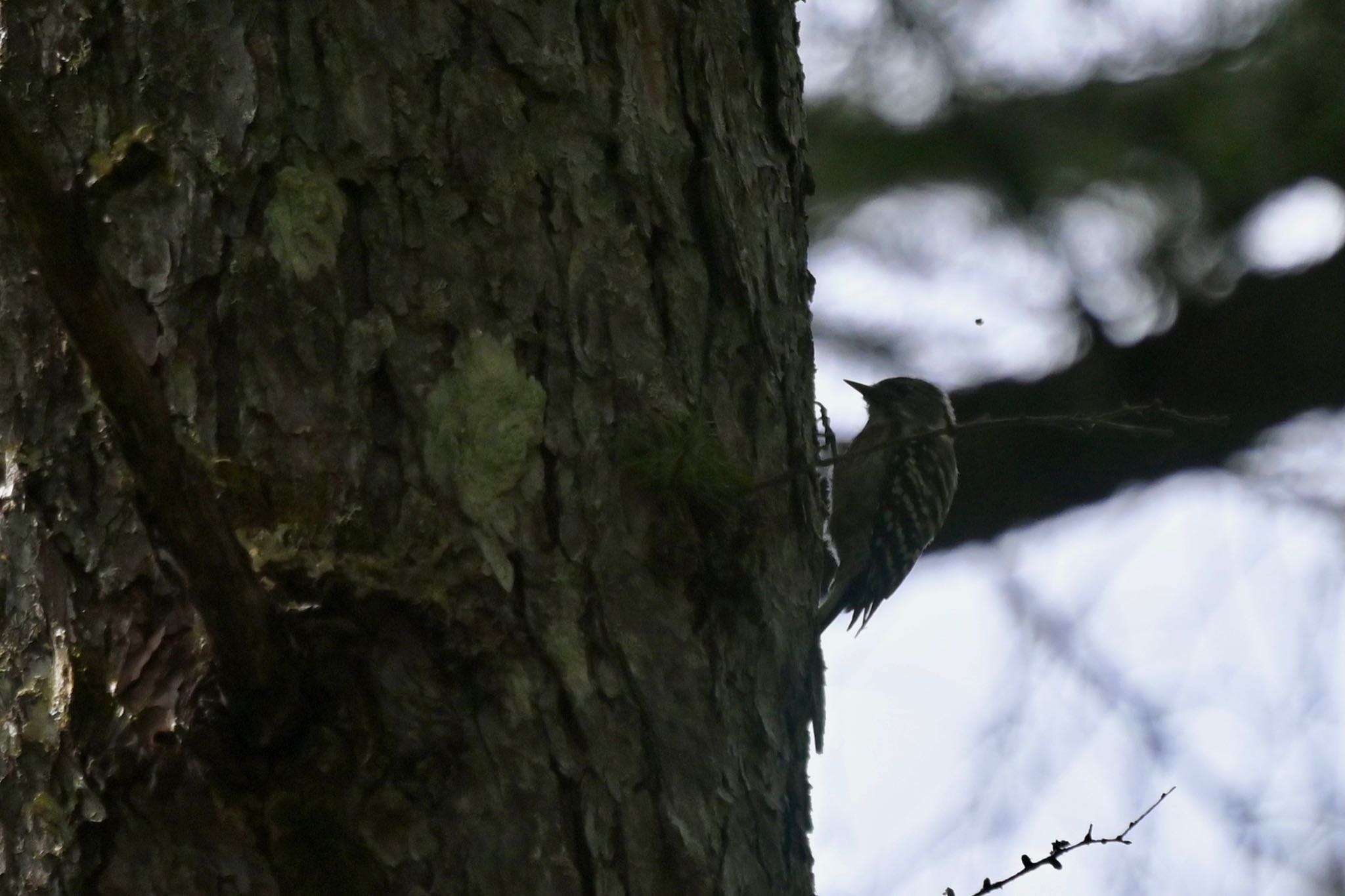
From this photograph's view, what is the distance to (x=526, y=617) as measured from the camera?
1527 millimetres

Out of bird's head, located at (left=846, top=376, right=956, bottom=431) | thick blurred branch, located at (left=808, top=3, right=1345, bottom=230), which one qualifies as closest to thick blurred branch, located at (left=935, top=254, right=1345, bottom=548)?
thick blurred branch, located at (left=808, top=3, right=1345, bottom=230)

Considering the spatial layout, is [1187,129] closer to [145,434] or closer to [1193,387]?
[1193,387]

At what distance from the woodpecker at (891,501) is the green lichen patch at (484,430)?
117 inches

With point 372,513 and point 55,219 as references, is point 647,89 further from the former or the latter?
point 55,219

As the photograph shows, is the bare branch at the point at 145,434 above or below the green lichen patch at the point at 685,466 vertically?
below

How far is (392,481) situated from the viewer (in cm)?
151

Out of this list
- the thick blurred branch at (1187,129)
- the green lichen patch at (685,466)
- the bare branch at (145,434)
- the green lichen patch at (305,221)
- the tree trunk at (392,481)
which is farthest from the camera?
the thick blurred branch at (1187,129)

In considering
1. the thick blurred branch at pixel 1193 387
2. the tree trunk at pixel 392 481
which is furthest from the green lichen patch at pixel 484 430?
the thick blurred branch at pixel 1193 387

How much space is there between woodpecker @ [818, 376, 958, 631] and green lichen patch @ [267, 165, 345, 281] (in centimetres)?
306

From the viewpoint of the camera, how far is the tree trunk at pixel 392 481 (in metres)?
1.41

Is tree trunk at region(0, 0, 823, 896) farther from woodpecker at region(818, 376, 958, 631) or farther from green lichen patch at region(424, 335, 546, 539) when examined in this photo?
woodpecker at region(818, 376, 958, 631)

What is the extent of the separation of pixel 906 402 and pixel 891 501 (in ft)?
1.06

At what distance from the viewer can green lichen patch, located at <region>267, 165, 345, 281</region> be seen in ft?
5.04

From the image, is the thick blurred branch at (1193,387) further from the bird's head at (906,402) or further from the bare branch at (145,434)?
the bare branch at (145,434)
